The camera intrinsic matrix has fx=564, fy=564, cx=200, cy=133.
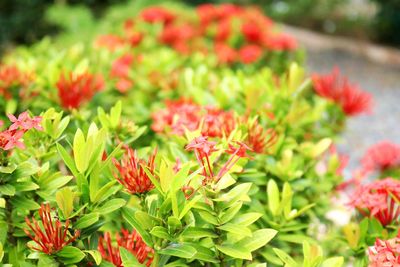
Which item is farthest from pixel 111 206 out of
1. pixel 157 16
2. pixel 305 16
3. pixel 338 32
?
pixel 305 16

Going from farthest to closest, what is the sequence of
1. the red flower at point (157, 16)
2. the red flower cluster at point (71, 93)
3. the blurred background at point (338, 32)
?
1. the blurred background at point (338, 32)
2. the red flower at point (157, 16)
3. the red flower cluster at point (71, 93)

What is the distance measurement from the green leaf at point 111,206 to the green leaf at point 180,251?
0.47 ft

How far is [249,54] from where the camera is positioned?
3727 millimetres

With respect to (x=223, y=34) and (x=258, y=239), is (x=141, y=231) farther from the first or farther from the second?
(x=223, y=34)

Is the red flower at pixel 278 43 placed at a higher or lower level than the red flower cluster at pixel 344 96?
lower

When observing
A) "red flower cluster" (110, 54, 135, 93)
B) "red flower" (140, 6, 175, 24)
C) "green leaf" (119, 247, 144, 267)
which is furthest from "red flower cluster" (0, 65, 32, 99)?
"red flower" (140, 6, 175, 24)

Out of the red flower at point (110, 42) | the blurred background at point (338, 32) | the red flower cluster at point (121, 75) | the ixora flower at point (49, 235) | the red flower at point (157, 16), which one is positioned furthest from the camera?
the blurred background at point (338, 32)

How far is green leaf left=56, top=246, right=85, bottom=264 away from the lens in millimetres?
1188

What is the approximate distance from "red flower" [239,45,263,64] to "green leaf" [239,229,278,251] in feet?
8.34

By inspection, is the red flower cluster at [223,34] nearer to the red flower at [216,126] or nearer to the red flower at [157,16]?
the red flower at [157,16]

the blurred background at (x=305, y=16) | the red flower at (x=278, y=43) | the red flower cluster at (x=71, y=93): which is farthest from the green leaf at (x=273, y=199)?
the blurred background at (x=305, y=16)

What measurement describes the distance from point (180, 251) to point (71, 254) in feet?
0.76

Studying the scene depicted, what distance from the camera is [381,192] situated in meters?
1.50

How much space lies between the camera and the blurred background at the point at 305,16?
8.03m
